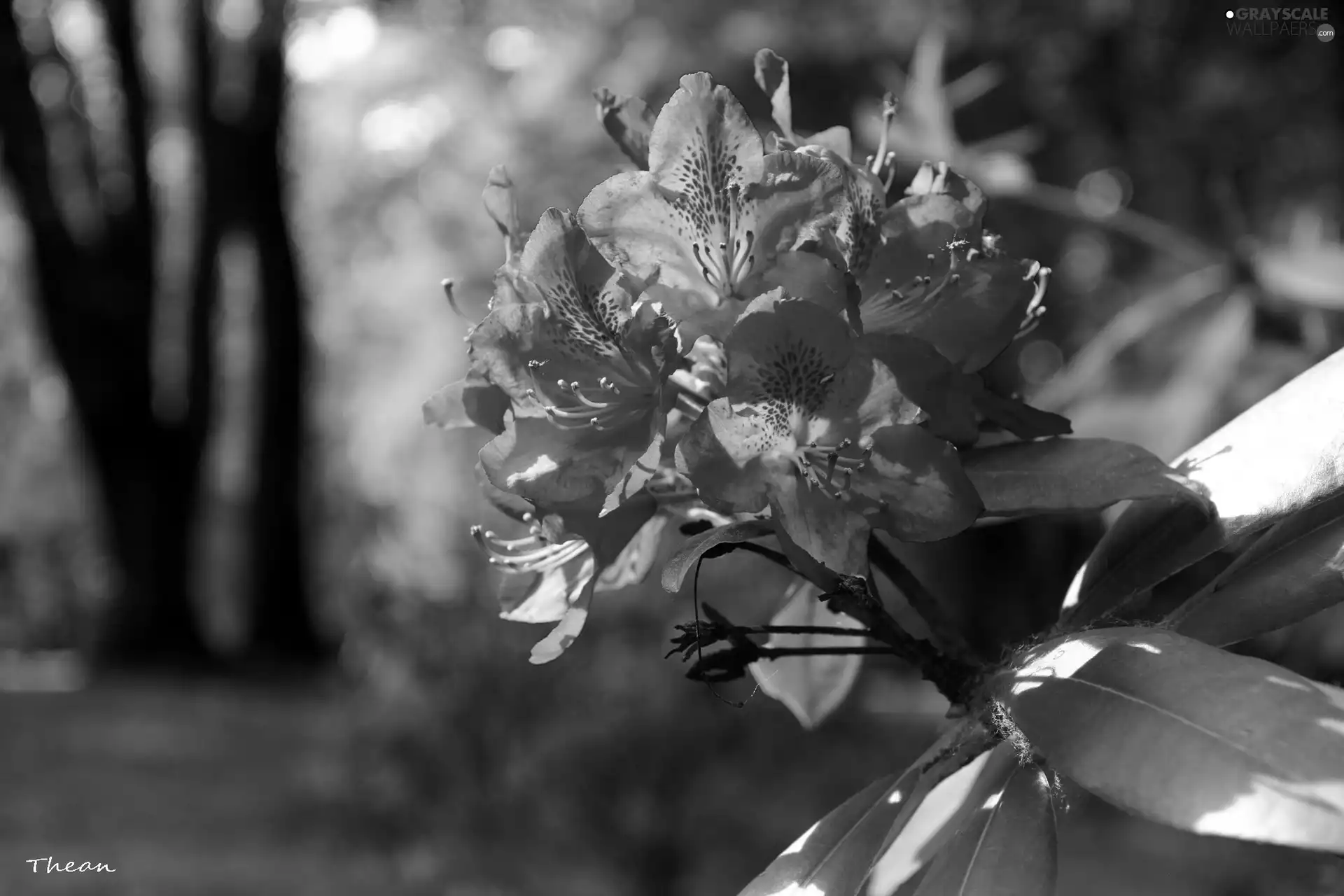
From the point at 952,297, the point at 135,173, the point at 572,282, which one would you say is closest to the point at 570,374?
the point at 572,282

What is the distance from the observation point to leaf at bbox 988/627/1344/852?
25.9 inches

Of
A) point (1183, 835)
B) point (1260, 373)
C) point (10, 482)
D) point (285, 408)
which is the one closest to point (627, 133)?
point (1260, 373)

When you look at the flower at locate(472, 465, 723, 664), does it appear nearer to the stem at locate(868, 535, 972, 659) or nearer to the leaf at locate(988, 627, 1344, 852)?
the stem at locate(868, 535, 972, 659)

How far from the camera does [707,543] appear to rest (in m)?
0.82

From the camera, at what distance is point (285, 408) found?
9.26 meters

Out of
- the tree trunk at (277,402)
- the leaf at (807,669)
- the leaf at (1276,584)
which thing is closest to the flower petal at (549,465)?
the leaf at (807,669)

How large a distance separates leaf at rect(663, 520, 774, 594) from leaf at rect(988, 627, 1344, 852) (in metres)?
0.19

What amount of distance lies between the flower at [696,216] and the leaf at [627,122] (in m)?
0.09

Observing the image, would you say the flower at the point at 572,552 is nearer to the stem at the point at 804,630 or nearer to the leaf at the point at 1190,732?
the stem at the point at 804,630

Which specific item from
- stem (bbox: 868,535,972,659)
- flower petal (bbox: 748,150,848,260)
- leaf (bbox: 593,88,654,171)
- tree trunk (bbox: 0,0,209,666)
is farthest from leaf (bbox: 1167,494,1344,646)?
tree trunk (bbox: 0,0,209,666)

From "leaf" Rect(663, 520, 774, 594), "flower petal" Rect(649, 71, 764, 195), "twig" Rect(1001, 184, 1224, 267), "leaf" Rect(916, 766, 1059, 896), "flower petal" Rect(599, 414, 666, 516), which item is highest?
"flower petal" Rect(649, 71, 764, 195)

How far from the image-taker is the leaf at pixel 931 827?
0.98m

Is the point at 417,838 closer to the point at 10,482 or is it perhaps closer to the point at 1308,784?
the point at 1308,784

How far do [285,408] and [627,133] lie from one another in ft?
28.6
